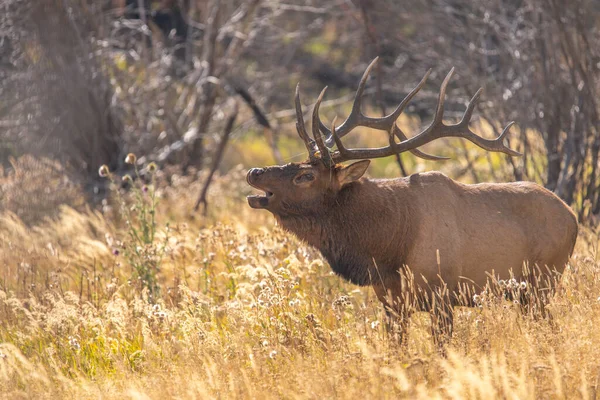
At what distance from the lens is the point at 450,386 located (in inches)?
163

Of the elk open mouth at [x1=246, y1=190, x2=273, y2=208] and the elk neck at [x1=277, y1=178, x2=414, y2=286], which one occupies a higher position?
the elk open mouth at [x1=246, y1=190, x2=273, y2=208]

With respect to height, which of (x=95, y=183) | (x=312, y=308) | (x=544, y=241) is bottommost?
(x=95, y=183)

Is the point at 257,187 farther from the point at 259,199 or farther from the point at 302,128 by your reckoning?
the point at 302,128

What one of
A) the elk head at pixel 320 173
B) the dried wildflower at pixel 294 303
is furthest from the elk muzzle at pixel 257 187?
the dried wildflower at pixel 294 303

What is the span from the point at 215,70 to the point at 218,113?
1.07 meters

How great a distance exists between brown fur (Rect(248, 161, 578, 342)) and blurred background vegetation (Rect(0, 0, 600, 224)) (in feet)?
10.4

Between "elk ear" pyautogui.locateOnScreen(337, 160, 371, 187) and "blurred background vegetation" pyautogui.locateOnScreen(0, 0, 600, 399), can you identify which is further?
"elk ear" pyautogui.locateOnScreen(337, 160, 371, 187)

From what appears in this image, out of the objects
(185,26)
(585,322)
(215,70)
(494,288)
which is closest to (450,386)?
(585,322)

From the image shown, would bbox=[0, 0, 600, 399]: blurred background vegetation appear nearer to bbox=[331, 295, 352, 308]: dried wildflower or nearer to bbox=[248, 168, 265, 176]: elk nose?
bbox=[331, 295, 352, 308]: dried wildflower

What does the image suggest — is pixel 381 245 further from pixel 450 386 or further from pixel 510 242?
pixel 450 386

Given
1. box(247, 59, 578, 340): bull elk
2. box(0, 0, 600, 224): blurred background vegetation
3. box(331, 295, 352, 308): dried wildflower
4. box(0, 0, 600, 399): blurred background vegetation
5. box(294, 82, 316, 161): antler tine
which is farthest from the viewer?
box(0, 0, 600, 224): blurred background vegetation

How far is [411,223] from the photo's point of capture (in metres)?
5.91

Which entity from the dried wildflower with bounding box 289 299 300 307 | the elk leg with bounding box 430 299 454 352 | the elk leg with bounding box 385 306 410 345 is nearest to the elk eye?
the dried wildflower with bounding box 289 299 300 307

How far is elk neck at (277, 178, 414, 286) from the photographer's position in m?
5.94
